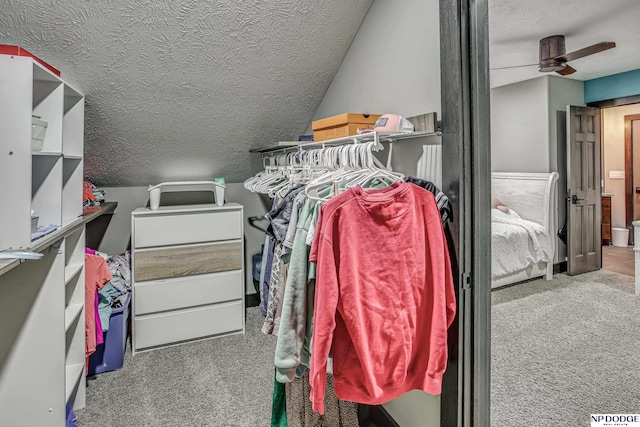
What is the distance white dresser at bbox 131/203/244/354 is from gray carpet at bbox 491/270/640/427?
1930 millimetres

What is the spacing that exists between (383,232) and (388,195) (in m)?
0.13

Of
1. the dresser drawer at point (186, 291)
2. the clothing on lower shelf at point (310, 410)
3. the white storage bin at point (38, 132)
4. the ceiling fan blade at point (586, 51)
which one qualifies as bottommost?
the clothing on lower shelf at point (310, 410)

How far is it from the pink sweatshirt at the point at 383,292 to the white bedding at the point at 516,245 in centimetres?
27

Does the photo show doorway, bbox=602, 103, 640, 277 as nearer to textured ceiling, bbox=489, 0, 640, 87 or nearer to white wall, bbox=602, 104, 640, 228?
white wall, bbox=602, 104, 640, 228

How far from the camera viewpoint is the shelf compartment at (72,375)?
1.78 metres

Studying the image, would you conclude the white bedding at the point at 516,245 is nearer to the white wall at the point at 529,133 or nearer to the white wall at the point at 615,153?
the white wall at the point at 529,133

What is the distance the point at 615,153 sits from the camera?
1.14 m

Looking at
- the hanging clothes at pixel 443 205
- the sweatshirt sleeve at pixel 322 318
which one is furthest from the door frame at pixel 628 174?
the sweatshirt sleeve at pixel 322 318

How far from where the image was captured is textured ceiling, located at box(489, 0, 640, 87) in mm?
1027

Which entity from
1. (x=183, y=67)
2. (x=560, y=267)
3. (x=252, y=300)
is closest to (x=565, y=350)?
(x=560, y=267)

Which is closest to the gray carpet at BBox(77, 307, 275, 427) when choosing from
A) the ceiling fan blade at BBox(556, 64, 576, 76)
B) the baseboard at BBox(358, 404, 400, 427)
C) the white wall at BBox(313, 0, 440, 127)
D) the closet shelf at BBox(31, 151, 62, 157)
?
the baseboard at BBox(358, 404, 400, 427)

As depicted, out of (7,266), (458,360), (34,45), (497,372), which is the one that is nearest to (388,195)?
(458,360)

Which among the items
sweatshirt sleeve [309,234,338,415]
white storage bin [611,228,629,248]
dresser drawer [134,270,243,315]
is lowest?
dresser drawer [134,270,243,315]

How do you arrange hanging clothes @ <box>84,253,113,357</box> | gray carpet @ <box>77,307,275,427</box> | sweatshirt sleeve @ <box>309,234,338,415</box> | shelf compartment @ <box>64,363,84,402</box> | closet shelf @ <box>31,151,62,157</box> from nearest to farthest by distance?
1. sweatshirt sleeve @ <box>309,234,338,415</box>
2. closet shelf @ <box>31,151,62,157</box>
3. shelf compartment @ <box>64,363,84,402</box>
4. gray carpet @ <box>77,307,275,427</box>
5. hanging clothes @ <box>84,253,113,357</box>
